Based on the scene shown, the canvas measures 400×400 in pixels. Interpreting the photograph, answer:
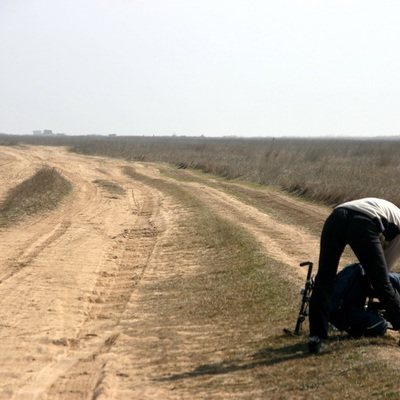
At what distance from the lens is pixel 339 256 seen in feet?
21.8

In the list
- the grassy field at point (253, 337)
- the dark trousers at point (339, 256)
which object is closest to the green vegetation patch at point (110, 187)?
the grassy field at point (253, 337)

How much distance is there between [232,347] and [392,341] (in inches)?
66.2

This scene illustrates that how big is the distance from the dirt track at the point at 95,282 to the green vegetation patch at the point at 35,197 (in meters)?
0.51

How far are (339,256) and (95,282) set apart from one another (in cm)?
574

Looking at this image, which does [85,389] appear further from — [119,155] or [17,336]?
[119,155]

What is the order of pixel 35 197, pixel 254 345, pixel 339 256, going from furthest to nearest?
pixel 35 197, pixel 254 345, pixel 339 256

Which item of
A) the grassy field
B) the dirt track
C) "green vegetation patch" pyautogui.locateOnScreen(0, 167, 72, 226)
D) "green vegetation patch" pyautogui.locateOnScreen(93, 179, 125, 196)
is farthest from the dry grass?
"green vegetation patch" pyautogui.locateOnScreen(93, 179, 125, 196)

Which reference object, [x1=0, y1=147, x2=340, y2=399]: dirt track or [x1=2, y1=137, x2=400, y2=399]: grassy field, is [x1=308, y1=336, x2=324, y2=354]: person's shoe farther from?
[x1=0, y1=147, x2=340, y2=399]: dirt track

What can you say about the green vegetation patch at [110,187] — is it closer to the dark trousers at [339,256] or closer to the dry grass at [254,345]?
the dry grass at [254,345]

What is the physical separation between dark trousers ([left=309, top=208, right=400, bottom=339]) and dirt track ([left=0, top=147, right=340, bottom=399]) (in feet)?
5.07

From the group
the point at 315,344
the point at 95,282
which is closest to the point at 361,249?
the point at 315,344

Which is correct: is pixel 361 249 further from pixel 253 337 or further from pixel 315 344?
pixel 253 337

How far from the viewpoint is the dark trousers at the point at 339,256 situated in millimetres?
6461

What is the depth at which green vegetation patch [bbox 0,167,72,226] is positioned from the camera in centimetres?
1902
